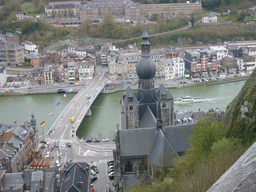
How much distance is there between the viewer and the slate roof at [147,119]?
19.4m

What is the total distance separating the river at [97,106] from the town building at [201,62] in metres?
4.98

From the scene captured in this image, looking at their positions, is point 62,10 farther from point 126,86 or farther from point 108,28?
point 126,86

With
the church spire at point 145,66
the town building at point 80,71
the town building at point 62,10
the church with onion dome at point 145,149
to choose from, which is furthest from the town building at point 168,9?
the church with onion dome at point 145,149

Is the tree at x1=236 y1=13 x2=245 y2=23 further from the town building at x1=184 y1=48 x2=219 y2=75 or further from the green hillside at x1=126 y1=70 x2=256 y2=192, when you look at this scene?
the green hillside at x1=126 y1=70 x2=256 y2=192

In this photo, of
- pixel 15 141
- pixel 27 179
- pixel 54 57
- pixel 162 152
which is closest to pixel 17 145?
pixel 15 141

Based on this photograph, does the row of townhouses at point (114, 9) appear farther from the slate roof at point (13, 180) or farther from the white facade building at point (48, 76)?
the slate roof at point (13, 180)

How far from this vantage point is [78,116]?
33.0 m

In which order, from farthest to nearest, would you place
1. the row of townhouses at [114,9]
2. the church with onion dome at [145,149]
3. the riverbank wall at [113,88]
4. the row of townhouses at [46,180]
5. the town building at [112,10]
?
the row of townhouses at [114,9], the town building at [112,10], the riverbank wall at [113,88], the row of townhouses at [46,180], the church with onion dome at [145,149]

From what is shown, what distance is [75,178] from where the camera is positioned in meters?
18.8

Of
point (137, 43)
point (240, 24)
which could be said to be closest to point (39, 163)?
point (137, 43)

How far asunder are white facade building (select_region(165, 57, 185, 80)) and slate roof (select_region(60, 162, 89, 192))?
29357 millimetres

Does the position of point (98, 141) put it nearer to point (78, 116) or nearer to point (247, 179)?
point (78, 116)

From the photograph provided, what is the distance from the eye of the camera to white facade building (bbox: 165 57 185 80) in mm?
47594

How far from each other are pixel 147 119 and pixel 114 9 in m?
61.6
